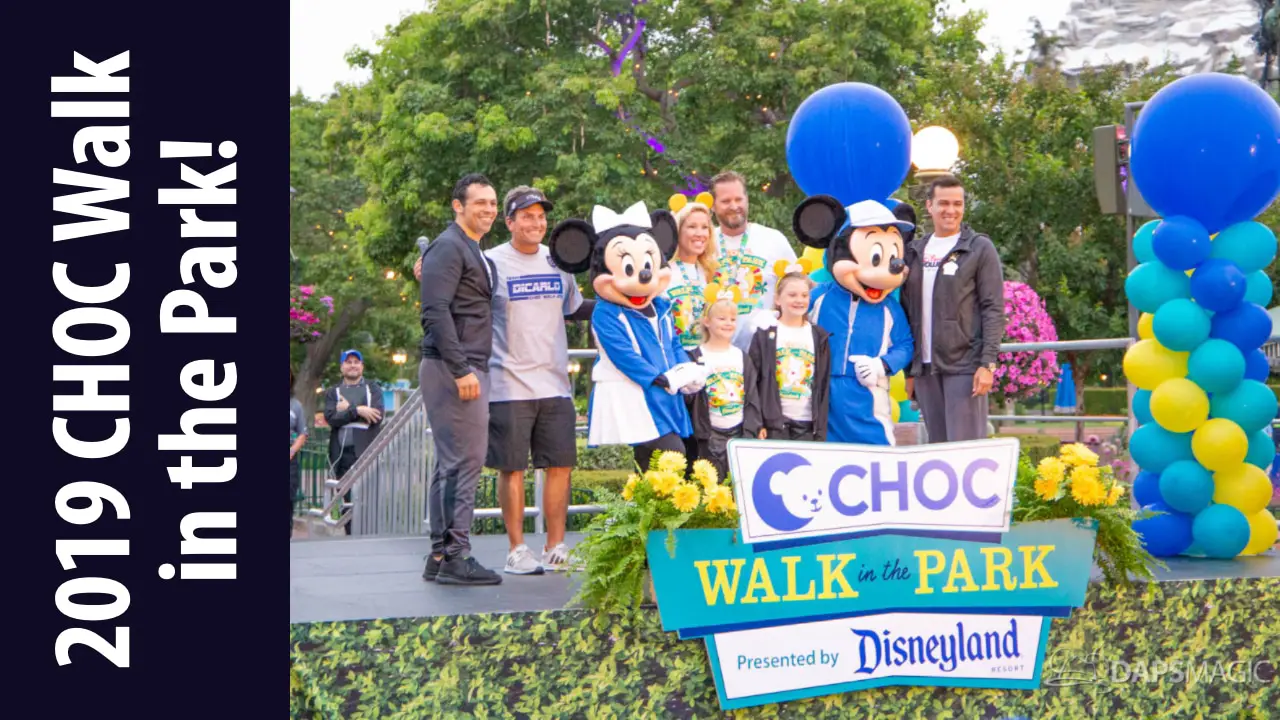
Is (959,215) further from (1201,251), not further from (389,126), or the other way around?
A: (389,126)

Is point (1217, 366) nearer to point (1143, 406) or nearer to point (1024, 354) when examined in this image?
point (1143, 406)

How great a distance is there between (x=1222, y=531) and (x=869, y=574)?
191cm

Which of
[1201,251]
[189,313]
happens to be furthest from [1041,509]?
[189,313]

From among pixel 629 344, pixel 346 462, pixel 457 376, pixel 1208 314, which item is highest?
pixel 1208 314

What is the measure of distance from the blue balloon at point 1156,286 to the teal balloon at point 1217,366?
25 cm

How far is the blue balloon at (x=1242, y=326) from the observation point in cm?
599

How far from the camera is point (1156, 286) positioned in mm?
6094

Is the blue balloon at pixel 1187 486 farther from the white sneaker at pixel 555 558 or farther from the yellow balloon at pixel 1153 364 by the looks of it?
the white sneaker at pixel 555 558

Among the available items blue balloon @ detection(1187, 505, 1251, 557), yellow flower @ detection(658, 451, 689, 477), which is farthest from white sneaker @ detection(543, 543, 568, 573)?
blue balloon @ detection(1187, 505, 1251, 557)

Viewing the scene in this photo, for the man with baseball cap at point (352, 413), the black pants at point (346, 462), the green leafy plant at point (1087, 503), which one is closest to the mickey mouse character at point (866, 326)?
the green leafy plant at point (1087, 503)

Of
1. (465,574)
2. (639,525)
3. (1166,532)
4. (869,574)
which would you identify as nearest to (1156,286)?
(1166,532)

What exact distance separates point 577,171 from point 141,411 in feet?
50.8

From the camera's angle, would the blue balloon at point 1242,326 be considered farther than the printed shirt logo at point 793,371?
Yes

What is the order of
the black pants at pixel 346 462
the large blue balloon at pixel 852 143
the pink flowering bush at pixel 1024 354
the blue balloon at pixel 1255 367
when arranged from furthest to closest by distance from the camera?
the pink flowering bush at pixel 1024 354, the black pants at pixel 346 462, the large blue balloon at pixel 852 143, the blue balloon at pixel 1255 367
